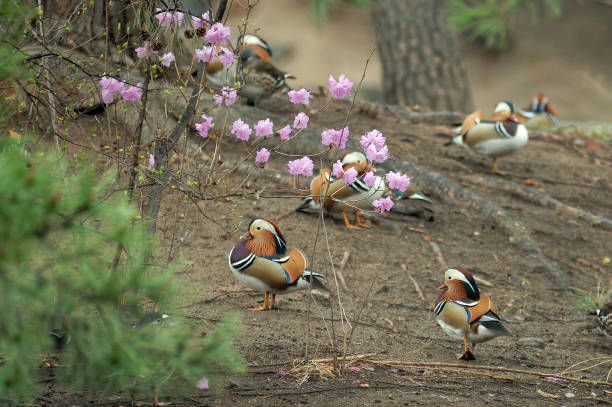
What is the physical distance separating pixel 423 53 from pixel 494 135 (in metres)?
3.63

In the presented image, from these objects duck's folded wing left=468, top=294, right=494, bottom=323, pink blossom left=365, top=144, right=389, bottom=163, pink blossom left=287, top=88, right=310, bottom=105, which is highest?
pink blossom left=287, top=88, right=310, bottom=105

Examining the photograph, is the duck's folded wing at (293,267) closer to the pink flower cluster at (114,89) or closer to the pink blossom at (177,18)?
the pink flower cluster at (114,89)

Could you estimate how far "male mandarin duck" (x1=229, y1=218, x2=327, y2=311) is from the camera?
4164 millimetres

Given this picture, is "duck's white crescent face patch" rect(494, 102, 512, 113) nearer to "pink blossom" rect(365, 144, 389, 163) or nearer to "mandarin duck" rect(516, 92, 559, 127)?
"mandarin duck" rect(516, 92, 559, 127)

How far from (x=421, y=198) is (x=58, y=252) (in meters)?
4.84

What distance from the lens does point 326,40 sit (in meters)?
26.5

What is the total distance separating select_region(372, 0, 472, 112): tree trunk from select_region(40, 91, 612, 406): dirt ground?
2133 mm

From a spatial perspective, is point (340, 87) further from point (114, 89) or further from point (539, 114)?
point (539, 114)

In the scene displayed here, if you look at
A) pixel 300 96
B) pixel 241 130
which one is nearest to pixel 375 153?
pixel 300 96

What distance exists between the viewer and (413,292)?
5.16m

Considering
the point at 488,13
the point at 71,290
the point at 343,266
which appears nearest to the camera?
the point at 71,290

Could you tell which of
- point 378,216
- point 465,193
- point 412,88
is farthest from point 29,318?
point 412,88

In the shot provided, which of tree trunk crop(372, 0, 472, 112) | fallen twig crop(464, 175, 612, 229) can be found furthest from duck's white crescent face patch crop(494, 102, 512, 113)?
tree trunk crop(372, 0, 472, 112)

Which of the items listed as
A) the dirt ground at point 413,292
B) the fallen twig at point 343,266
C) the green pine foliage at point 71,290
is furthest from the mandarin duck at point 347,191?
the green pine foliage at point 71,290
